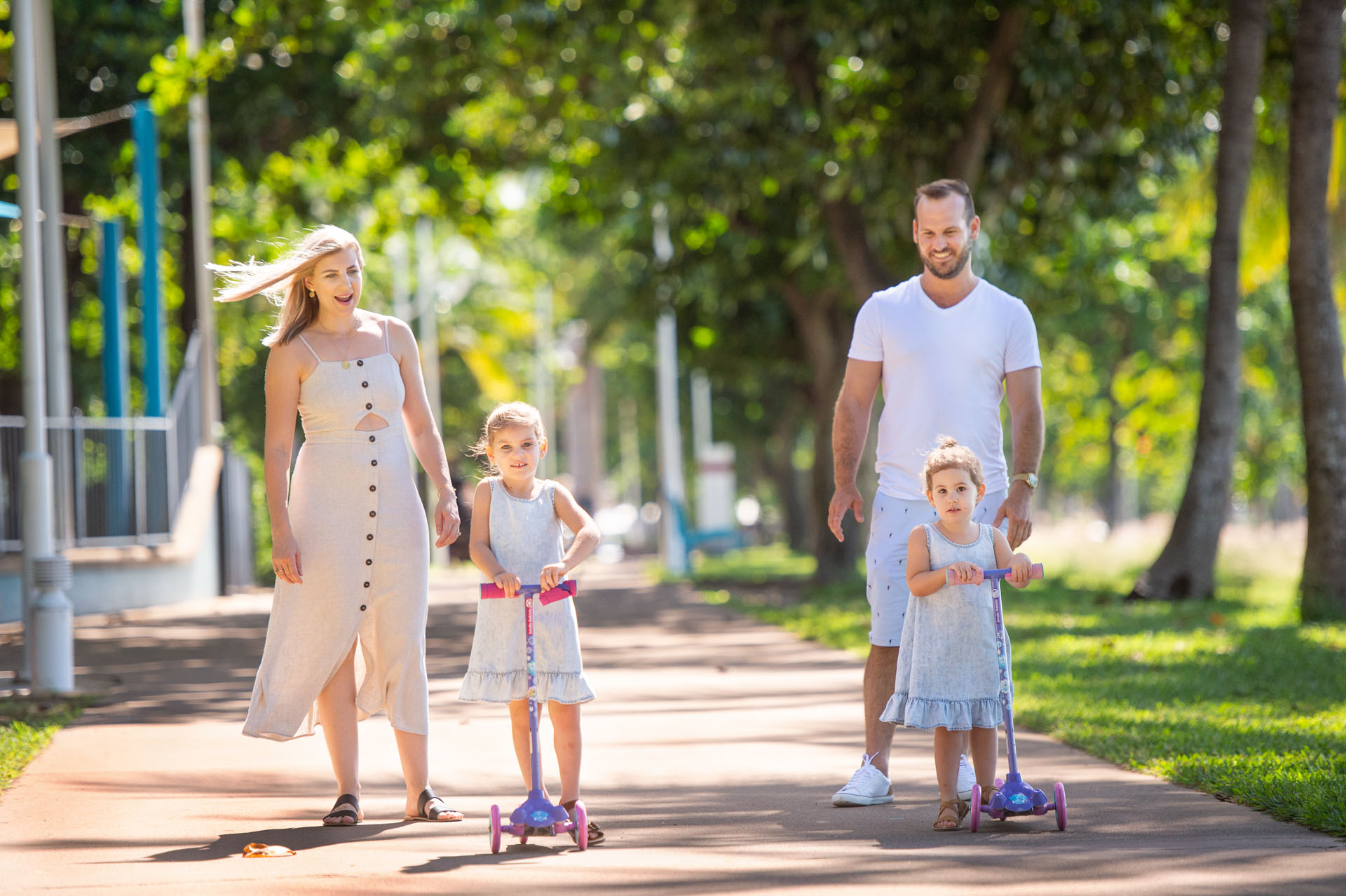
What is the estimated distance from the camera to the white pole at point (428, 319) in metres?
40.9

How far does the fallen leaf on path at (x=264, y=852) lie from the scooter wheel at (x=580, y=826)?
35.4 inches

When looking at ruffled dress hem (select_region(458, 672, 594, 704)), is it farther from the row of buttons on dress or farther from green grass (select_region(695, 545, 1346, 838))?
green grass (select_region(695, 545, 1346, 838))

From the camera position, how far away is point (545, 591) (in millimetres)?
5227

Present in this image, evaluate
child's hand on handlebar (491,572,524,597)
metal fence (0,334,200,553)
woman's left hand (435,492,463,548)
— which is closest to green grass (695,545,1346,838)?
child's hand on handlebar (491,572,524,597)

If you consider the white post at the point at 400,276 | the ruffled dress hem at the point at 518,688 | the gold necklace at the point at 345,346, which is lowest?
the ruffled dress hem at the point at 518,688

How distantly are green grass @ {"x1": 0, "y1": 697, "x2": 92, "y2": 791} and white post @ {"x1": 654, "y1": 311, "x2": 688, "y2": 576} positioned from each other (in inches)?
792

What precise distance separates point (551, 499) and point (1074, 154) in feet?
43.4

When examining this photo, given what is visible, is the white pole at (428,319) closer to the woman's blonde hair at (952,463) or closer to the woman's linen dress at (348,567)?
the woman's linen dress at (348,567)

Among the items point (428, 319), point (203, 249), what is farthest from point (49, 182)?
point (428, 319)

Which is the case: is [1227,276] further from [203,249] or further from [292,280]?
[203,249]

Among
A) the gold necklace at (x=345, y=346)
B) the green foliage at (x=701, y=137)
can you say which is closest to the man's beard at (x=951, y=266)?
the gold necklace at (x=345, y=346)

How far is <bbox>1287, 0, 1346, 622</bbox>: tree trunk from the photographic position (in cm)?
1288

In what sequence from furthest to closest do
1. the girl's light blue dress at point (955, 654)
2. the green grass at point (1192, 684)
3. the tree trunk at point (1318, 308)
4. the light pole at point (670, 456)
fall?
the light pole at point (670, 456), the tree trunk at point (1318, 308), the green grass at point (1192, 684), the girl's light blue dress at point (955, 654)

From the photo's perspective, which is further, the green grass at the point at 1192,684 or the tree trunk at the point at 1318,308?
the tree trunk at the point at 1318,308
